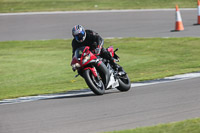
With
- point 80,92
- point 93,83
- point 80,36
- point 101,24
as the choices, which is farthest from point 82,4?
point 93,83

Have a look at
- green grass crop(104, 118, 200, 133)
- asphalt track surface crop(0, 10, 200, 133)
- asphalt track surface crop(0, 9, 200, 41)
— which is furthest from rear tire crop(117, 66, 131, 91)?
asphalt track surface crop(0, 9, 200, 41)

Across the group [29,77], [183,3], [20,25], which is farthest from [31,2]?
[29,77]

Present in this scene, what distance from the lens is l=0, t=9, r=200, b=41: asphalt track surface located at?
19750 millimetres

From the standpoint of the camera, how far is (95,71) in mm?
9523

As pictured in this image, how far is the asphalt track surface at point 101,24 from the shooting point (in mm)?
19750

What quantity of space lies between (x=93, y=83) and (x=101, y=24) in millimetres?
12779

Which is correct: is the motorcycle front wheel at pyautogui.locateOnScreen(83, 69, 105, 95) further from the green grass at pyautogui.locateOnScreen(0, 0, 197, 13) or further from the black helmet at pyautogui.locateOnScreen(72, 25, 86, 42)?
the green grass at pyautogui.locateOnScreen(0, 0, 197, 13)

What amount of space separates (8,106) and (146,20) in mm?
13438

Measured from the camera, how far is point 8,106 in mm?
9305

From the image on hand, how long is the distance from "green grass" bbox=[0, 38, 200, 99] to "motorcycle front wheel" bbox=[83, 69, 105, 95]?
5.29 feet

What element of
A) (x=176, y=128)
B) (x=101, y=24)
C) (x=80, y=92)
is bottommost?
(x=101, y=24)

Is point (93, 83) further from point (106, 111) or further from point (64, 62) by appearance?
point (64, 62)

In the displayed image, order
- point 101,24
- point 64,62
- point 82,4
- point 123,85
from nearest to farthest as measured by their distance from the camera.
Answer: point 123,85
point 64,62
point 101,24
point 82,4

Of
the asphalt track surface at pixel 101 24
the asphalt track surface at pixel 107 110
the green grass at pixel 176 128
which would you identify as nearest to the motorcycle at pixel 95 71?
the asphalt track surface at pixel 107 110
